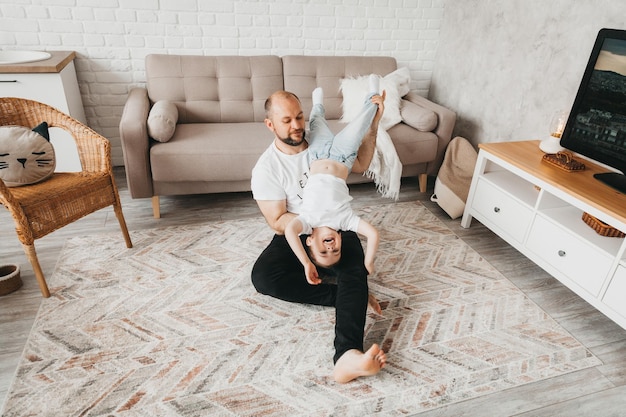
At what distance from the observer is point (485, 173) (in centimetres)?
243

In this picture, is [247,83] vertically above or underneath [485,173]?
above

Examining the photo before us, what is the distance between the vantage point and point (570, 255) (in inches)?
73.1

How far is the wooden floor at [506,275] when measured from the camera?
1431 millimetres

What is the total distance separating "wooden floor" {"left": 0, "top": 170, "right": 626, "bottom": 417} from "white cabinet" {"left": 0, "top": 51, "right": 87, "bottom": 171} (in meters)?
0.43

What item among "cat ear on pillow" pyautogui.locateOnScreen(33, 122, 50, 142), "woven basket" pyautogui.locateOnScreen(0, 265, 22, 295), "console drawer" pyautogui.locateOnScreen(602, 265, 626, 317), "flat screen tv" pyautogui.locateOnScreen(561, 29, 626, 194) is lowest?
"woven basket" pyautogui.locateOnScreen(0, 265, 22, 295)

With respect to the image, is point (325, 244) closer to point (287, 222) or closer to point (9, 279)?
point (287, 222)

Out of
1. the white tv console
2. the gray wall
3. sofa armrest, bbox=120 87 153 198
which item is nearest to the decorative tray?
the white tv console

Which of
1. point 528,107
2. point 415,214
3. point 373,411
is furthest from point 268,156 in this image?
point 528,107

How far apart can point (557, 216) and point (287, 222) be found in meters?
1.33

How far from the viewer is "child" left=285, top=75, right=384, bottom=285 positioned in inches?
64.0

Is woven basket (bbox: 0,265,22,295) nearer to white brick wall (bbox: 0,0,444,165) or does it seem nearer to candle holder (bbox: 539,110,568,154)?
white brick wall (bbox: 0,0,444,165)

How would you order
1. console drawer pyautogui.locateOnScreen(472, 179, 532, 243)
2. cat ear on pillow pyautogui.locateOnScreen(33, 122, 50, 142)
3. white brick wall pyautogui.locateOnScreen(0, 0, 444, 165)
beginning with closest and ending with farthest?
1. cat ear on pillow pyautogui.locateOnScreen(33, 122, 50, 142)
2. console drawer pyautogui.locateOnScreen(472, 179, 532, 243)
3. white brick wall pyautogui.locateOnScreen(0, 0, 444, 165)

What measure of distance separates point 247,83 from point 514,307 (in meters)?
2.21

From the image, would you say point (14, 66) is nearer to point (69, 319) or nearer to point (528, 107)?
point (69, 319)
